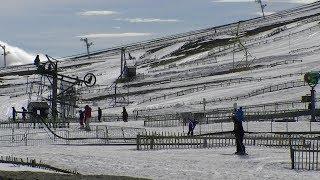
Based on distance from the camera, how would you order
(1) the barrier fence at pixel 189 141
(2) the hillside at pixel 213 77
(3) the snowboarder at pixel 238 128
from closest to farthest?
(3) the snowboarder at pixel 238 128
(1) the barrier fence at pixel 189 141
(2) the hillside at pixel 213 77

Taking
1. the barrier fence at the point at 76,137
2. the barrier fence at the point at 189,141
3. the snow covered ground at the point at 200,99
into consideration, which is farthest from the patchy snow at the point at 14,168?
the barrier fence at the point at 76,137

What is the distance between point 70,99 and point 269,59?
50839 millimetres

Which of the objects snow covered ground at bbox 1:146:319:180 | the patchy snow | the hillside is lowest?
the patchy snow

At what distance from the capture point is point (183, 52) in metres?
148

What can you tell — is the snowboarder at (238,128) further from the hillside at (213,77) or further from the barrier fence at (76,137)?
the hillside at (213,77)

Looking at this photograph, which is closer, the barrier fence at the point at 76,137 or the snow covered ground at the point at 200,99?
the snow covered ground at the point at 200,99

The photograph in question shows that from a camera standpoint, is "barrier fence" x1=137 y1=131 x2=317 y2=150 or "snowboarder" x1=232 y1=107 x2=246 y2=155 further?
"barrier fence" x1=137 y1=131 x2=317 y2=150

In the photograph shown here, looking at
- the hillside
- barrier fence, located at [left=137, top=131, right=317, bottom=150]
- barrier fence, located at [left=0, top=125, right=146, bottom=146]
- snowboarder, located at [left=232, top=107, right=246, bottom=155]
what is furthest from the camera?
the hillside

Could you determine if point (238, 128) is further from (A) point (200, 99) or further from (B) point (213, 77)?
(B) point (213, 77)

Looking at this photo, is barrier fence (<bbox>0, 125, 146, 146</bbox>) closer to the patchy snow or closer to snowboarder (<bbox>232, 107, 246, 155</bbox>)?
snowboarder (<bbox>232, 107, 246, 155</bbox>)

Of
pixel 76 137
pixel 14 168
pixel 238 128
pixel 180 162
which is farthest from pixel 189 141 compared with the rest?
pixel 14 168

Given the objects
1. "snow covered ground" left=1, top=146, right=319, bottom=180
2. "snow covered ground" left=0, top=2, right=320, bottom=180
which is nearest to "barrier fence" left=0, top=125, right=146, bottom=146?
"snow covered ground" left=0, top=2, right=320, bottom=180

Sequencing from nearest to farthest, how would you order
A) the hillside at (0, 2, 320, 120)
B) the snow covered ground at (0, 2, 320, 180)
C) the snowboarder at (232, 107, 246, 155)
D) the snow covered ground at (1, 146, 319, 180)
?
the snow covered ground at (1, 146, 319, 180)
the snow covered ground at (0, 2, 320, 180)
the snowboarder at (232, 107, 246, 155)
the hillside at (0, 2, 320, 120)

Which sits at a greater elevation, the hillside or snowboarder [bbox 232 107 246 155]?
the hillside
